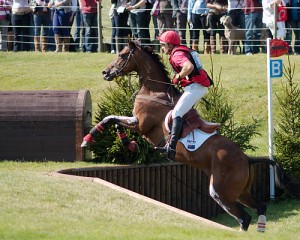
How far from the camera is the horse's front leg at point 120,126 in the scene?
1648cm

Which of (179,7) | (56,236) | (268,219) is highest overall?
(179,7)

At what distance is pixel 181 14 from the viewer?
1085 inches

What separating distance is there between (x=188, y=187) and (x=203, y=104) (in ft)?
5.56

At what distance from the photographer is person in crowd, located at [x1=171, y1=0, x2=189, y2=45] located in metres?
27.3

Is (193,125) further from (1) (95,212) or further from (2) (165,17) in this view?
(2) (165,17)

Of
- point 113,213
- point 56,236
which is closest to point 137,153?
point 113,213

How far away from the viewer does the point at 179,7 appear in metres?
27.4

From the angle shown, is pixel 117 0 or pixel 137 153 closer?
pixel 137 153

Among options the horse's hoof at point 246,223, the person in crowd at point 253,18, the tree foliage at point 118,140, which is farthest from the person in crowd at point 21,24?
the horse's hoof at point 246,223

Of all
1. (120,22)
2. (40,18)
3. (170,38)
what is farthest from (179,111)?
(40,18)

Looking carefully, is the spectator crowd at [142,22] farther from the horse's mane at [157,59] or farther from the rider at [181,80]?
the rider at [181,80]

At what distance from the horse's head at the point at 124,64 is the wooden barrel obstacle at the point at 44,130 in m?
1.94

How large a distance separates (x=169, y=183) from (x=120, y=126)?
2345 millimetres

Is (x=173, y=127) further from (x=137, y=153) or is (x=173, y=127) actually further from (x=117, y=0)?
(x=117, y=0)
